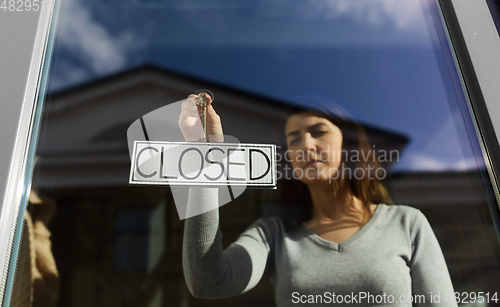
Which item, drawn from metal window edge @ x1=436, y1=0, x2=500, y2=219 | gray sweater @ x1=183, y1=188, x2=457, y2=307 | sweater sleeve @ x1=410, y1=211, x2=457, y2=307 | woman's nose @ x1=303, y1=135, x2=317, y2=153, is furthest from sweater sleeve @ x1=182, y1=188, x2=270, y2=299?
metal window edge @ x1=436, y1=0, x2=500, y2=219

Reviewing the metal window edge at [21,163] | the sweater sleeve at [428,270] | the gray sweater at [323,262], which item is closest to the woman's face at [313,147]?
the gray sweater at [323,262]

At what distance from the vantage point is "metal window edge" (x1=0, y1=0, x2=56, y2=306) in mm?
649

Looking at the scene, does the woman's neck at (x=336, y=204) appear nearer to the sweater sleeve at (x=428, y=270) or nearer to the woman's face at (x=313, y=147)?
the woman's face at (x=313, y=147)

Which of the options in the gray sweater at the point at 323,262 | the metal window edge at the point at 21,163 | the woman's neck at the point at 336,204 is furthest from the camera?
the woman's neck at the point at 336,204

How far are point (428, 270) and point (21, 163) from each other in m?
0.89

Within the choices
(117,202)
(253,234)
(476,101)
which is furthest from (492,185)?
(117,202)

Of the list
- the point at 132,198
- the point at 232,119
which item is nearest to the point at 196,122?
the point at 232,119

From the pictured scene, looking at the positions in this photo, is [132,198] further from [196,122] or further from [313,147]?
[313,147]

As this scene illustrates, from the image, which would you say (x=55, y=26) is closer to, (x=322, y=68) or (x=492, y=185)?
(x=322, y=68)

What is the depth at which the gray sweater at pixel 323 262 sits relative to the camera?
75 centimetres

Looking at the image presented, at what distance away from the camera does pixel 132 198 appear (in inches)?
30.6

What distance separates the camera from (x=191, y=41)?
96cm

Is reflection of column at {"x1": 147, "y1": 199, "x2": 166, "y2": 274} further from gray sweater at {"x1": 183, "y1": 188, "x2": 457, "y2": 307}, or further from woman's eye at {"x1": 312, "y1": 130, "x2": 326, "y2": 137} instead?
woman's eye at {"x1": 312, "y1": 130, "x2": 326, "y2": 137}

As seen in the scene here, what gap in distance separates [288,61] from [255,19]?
0.50 feet
